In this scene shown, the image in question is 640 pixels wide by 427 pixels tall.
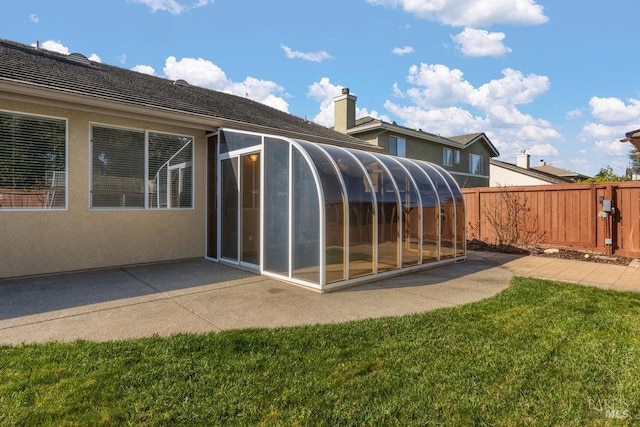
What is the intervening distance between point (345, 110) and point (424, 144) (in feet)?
20.0

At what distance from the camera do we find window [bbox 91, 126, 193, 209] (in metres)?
7.13

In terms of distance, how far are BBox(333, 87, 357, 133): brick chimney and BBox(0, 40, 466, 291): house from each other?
36.6ft

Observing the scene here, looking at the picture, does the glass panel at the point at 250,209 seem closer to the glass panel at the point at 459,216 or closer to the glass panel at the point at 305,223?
the glass panel at the point at 305,223

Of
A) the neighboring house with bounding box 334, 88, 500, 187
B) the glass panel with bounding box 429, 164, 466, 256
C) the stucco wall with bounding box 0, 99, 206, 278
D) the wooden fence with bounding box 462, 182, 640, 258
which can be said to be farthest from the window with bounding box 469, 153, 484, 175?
the stucco wall with bounding box 0, 99, 206, 278

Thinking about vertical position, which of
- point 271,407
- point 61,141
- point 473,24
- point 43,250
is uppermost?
point 473,24

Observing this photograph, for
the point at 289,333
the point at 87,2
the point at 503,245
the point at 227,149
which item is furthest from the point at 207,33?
the point at 503,245

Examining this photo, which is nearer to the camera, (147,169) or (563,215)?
(147,169)

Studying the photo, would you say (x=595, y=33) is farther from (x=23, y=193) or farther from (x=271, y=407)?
(x=23, y=193)

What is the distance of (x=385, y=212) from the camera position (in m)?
6.68

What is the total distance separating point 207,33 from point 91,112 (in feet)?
18.9

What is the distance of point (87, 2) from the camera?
8922 millimetres

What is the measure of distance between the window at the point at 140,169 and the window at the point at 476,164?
2270 cm

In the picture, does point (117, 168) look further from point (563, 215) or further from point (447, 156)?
point (447, 156)

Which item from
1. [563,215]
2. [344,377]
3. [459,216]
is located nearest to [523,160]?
[563,215]
